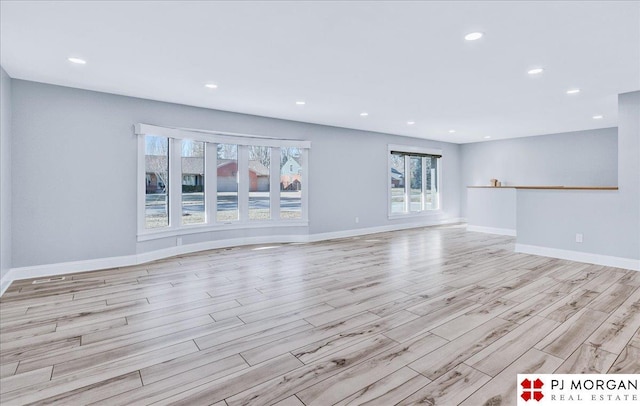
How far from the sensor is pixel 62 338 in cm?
247

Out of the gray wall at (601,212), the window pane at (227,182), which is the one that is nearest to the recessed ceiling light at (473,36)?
→ the gray wall at (601,212)

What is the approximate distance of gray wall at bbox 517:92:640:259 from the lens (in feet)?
14.2

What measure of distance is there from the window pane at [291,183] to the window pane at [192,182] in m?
1.55

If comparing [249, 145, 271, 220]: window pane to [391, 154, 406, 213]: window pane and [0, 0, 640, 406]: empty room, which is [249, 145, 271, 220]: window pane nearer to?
[0, 0, 640, 406]: empty room

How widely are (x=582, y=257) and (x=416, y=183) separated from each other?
15.5 ft

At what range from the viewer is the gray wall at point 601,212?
4.33 m

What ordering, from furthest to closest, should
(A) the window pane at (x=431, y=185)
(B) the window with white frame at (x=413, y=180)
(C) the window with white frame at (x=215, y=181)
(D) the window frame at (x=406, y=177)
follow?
1. (A) the window pane at (x=431, y=185)
2. (B) the window with white frame at (x=413, y=180)
3. (D) the window frame at (x=406, y=177)
4. (C) the window with white frame at (x=215, y=181)

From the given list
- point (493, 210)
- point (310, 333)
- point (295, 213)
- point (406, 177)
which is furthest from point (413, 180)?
point (310, 333)

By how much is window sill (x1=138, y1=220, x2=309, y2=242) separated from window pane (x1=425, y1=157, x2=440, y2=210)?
4.47 m

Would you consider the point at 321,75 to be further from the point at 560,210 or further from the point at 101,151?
the point at 560,210

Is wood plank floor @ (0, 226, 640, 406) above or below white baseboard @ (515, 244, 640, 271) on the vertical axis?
below

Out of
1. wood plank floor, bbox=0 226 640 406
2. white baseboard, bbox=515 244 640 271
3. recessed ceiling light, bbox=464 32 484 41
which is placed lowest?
wood plank floor, bbox=0 226 640 406

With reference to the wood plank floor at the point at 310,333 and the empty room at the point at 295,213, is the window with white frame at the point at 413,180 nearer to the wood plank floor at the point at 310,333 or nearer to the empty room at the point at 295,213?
the empty room at the point at 295,213

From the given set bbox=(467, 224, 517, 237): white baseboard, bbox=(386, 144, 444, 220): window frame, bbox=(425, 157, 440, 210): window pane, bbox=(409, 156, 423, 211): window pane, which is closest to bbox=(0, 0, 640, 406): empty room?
bbox=(467, 224, 517, 237): white baseboard
